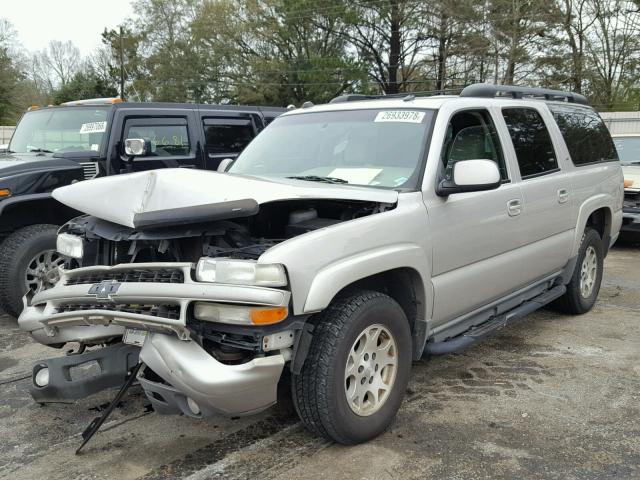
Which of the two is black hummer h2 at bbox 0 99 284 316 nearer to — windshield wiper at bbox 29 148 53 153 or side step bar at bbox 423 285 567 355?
windshield wiper at bbox 29 148 53 153

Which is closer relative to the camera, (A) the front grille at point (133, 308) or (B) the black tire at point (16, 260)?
(A) the front grille at point (133, 308)

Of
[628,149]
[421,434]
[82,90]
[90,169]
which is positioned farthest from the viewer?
[82,90]

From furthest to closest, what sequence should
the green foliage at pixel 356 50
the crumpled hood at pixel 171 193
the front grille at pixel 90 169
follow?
the green foliage at pixel 356 50 < the front grille at pixel 90 169 < the crumpled hood at pixel 171 193

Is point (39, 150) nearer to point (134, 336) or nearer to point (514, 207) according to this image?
point (134, 336)

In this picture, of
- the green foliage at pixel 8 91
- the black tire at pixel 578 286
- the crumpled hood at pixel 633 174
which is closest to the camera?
the black tire at pixel 578 286

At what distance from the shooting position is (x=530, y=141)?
15.4 ft

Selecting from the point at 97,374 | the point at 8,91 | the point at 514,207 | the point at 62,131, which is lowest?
the point at 97,374

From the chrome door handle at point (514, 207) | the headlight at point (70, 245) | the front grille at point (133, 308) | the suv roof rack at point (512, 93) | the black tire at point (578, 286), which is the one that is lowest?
the black tire at point (578, 286)

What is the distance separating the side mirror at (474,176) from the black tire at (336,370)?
81 cm

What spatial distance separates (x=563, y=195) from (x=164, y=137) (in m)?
4.42

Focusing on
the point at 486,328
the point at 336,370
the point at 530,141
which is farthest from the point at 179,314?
the point at 530,141

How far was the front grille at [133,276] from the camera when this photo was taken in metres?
2.81

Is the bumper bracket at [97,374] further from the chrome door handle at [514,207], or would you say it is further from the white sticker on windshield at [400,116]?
the chrome door handle at [514,207]

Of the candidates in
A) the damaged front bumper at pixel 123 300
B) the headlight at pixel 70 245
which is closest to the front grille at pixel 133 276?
the damaged front bumper at pixel 123 300
